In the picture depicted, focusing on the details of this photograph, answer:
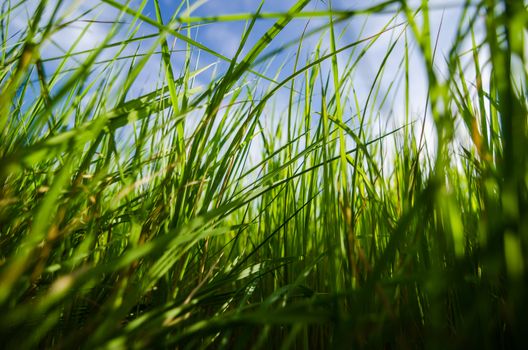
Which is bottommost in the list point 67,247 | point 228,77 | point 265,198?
point 67,247

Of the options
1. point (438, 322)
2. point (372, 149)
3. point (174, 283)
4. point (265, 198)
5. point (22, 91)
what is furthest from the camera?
point (372, 149)

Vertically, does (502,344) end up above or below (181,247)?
below

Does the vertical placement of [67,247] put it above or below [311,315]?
A: above

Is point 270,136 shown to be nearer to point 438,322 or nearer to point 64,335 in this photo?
point 64,335

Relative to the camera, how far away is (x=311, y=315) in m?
0.36

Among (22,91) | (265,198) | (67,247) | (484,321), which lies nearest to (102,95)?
(22,91)

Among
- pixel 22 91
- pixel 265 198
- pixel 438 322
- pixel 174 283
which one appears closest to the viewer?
pixel 438 322

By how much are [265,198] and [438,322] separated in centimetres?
84

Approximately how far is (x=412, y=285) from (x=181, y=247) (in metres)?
0.38

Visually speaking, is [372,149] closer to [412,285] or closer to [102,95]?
[412,285]

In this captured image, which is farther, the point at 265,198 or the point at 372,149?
the point at 372,149

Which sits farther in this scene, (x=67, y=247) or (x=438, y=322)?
(x=67, y=247)

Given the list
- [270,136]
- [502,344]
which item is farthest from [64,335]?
[270,136]

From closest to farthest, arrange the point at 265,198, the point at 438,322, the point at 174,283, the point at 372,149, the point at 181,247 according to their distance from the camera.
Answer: the point at 438,322, the point at 181,247, the point at 174,283, the point at 265,198, the point at 372,149
